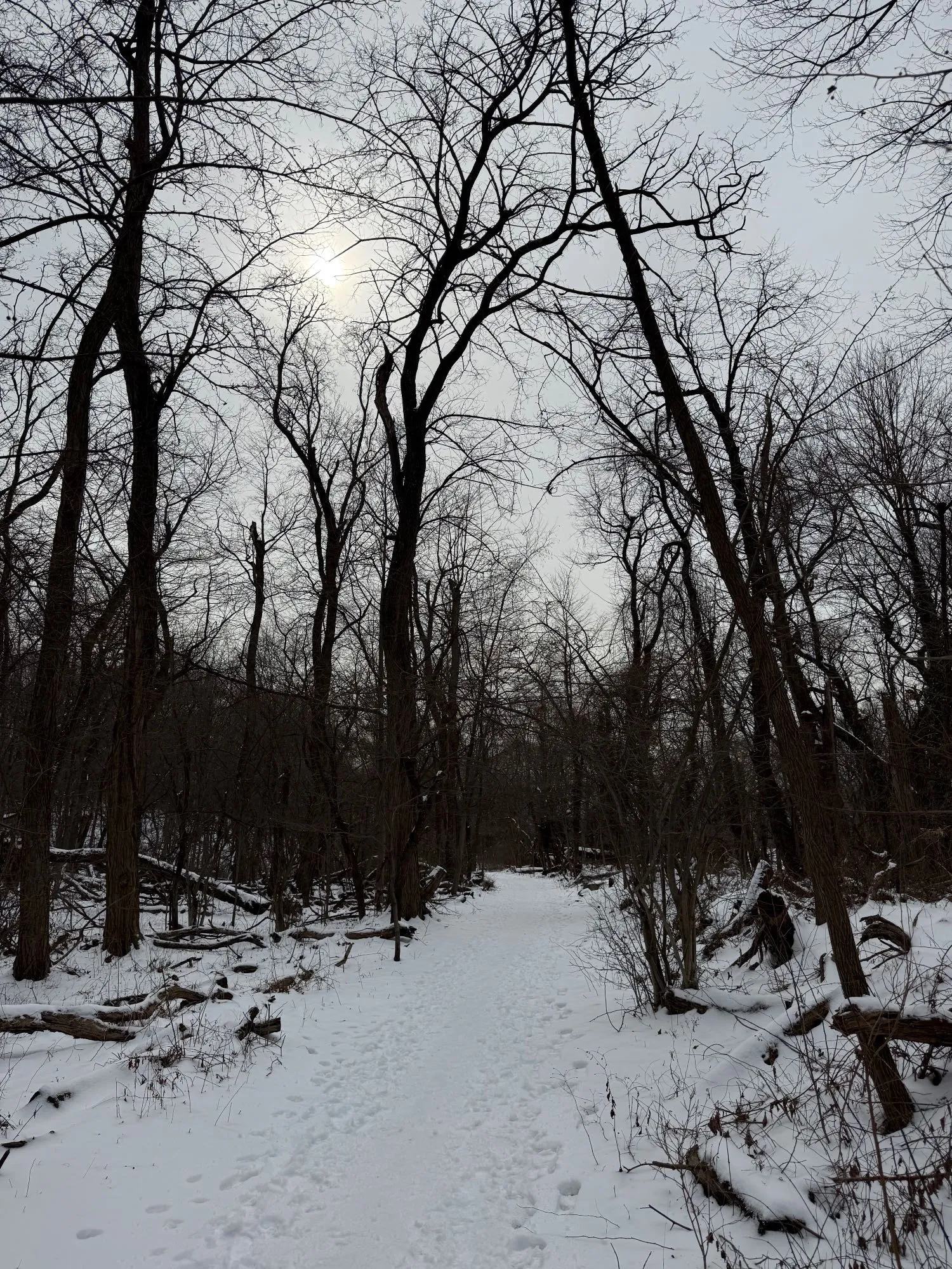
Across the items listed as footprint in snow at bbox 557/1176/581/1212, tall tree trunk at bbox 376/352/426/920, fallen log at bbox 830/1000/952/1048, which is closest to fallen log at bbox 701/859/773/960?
fallen log at bbox 830/1000/952/1048

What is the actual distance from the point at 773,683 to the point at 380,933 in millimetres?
10091

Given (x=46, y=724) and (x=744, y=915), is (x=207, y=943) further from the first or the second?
(x=744, y=915)

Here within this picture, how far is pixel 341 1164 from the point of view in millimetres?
4352

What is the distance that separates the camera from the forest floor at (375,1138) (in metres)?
3.43

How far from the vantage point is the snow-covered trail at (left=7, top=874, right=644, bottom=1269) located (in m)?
3.42

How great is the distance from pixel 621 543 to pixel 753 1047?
12460 mm

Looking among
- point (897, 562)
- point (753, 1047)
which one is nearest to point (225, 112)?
point (753, 1047)

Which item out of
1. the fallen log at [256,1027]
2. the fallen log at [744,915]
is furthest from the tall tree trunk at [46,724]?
the fallen log at [744,915]

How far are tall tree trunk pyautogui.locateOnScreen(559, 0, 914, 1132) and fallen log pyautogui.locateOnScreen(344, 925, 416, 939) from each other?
9.21m

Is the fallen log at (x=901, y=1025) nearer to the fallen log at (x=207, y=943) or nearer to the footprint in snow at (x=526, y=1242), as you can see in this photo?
the footprint in snow at (x=526, y=1242)

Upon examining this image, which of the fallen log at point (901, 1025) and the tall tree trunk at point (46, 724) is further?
the tall tree trunk at point (46, 724)

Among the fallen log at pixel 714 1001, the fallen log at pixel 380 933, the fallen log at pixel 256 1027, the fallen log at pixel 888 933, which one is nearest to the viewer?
the fallen log at pixel 888 933

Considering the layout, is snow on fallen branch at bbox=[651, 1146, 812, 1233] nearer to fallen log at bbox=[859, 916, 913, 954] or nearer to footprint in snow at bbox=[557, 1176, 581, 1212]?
footprint in snow at bbox=[557, 1176, 581, 1212]

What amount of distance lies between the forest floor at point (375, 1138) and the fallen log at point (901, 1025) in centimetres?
41
